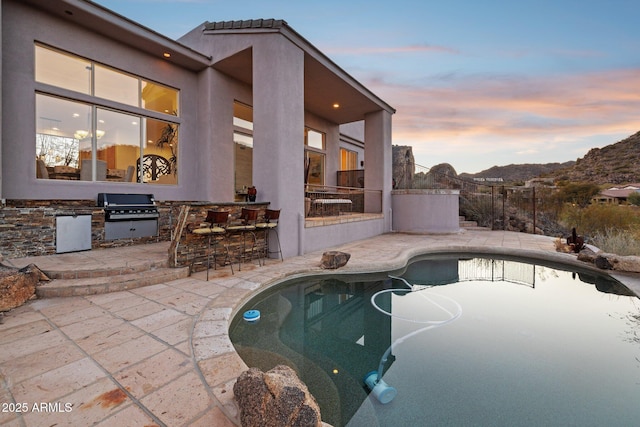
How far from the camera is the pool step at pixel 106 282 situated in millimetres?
3572

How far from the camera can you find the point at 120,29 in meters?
5.69

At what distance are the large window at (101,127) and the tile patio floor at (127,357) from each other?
9.09ft

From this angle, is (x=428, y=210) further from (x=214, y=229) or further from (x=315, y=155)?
(x=214, y=229)

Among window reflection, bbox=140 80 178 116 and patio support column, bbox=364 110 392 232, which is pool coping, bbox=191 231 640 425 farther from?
window reflection, bbox=140 80 178 116

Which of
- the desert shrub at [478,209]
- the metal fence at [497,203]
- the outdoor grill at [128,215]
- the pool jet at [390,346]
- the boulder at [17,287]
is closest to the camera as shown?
the pool jet at [390,346]

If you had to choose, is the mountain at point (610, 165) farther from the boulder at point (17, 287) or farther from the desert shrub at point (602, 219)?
the boulder at point (17, 287)

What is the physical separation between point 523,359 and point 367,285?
2.48 metres

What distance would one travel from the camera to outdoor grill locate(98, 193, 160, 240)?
588 centimetres

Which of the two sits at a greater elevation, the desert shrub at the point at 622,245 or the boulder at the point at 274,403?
the desert shrub at the point at 622,245

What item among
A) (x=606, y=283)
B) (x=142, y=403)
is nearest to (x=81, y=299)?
(x=142, y=403)

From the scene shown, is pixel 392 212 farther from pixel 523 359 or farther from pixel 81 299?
pixel 81 299

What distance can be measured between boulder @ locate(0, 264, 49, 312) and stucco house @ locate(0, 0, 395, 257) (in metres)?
1.76

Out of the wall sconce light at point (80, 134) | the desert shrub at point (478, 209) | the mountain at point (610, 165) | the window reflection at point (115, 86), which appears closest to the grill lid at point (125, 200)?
the wall sconce light at point (80, 134)

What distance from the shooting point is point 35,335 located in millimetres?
2520
